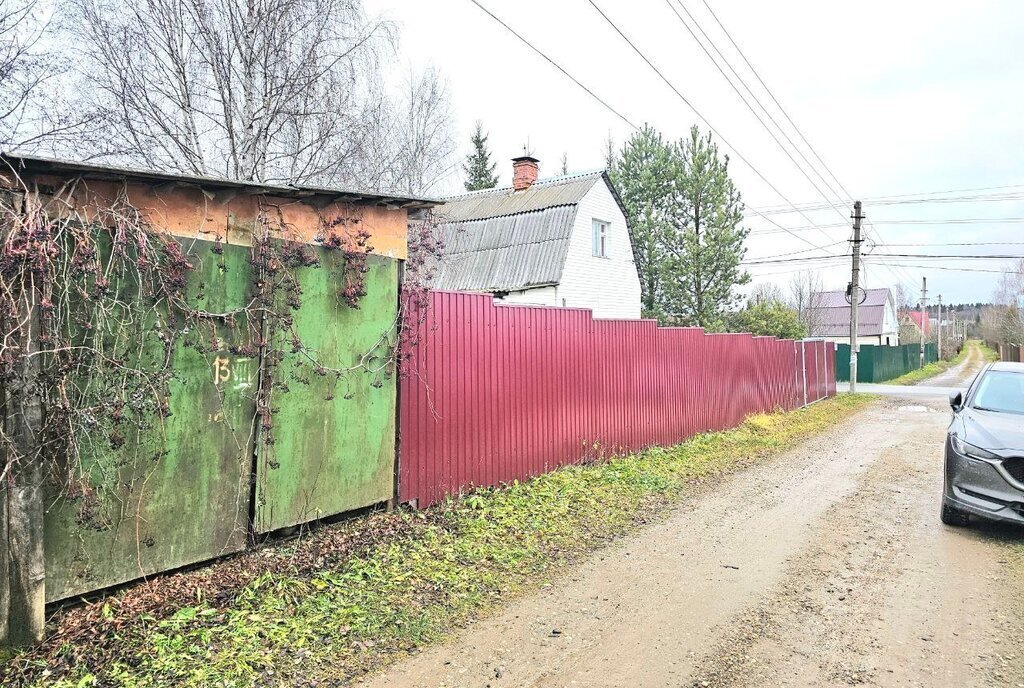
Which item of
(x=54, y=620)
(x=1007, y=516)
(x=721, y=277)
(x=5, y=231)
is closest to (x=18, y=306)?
(x=5, y=231)

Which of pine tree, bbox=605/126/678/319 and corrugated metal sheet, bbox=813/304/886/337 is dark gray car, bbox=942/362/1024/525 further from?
corrugated metal sheet, bbox=813/304/886/337

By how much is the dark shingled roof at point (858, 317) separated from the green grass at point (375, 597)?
54691 millimetres

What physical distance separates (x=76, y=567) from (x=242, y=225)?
8.29 ft

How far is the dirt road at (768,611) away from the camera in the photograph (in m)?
3.42

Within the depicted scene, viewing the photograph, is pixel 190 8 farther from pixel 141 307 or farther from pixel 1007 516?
pixel 1007 516

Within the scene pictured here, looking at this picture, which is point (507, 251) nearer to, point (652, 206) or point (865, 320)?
point (652, 206)

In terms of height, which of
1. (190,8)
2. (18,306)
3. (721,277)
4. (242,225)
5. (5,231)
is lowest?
(18,306)

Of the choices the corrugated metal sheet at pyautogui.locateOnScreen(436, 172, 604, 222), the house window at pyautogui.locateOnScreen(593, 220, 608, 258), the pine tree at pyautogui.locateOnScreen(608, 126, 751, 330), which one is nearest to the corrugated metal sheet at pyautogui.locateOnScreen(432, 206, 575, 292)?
the corrugated metal sheet at pyautogui.locateOnScreen(436, 172, 604, 222)

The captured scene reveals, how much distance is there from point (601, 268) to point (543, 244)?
2.66 m

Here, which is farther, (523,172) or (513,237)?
(523,172)

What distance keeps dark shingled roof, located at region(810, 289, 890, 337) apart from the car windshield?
169 feet

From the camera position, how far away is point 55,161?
340cm

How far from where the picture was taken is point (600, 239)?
20000 millimetres

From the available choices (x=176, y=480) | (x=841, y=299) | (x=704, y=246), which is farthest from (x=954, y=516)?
(x=841, y=299)
